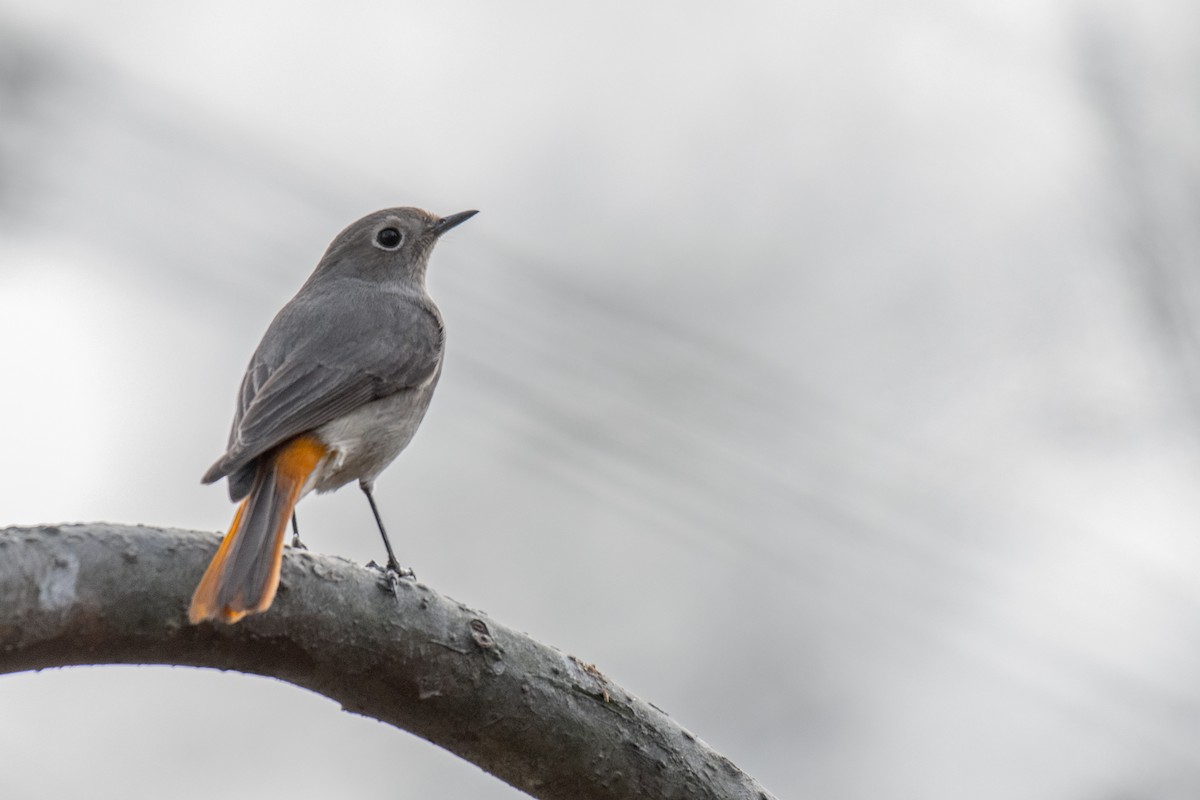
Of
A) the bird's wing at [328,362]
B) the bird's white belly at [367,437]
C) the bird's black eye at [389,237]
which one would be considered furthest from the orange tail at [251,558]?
the bird's black eye at [389,237]

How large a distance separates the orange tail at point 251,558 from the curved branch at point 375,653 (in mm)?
44

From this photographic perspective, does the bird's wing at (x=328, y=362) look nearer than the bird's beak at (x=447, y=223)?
Yes

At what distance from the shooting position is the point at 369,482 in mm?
4156

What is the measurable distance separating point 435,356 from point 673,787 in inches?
92.0

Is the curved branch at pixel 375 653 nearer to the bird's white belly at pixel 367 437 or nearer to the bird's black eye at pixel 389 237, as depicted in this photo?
the bird's white belly at pixel 367 437

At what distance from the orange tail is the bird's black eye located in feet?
6.80

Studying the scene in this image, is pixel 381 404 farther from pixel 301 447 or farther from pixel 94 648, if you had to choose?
Answer: pixel 94 648

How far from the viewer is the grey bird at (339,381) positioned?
130 inches

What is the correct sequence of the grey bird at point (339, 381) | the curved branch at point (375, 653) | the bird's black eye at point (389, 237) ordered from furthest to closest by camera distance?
the bird's black eye at point (389, 237) → the grey bird at point (339, 381) → the curved branch at point (375, 653)

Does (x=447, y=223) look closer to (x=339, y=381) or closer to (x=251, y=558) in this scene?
(x=339, y=381)

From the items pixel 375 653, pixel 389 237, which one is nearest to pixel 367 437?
pixel 389 237

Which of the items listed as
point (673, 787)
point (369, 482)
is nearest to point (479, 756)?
point (673, 787)

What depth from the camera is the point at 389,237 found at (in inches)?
210

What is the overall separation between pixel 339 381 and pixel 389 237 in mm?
1454
